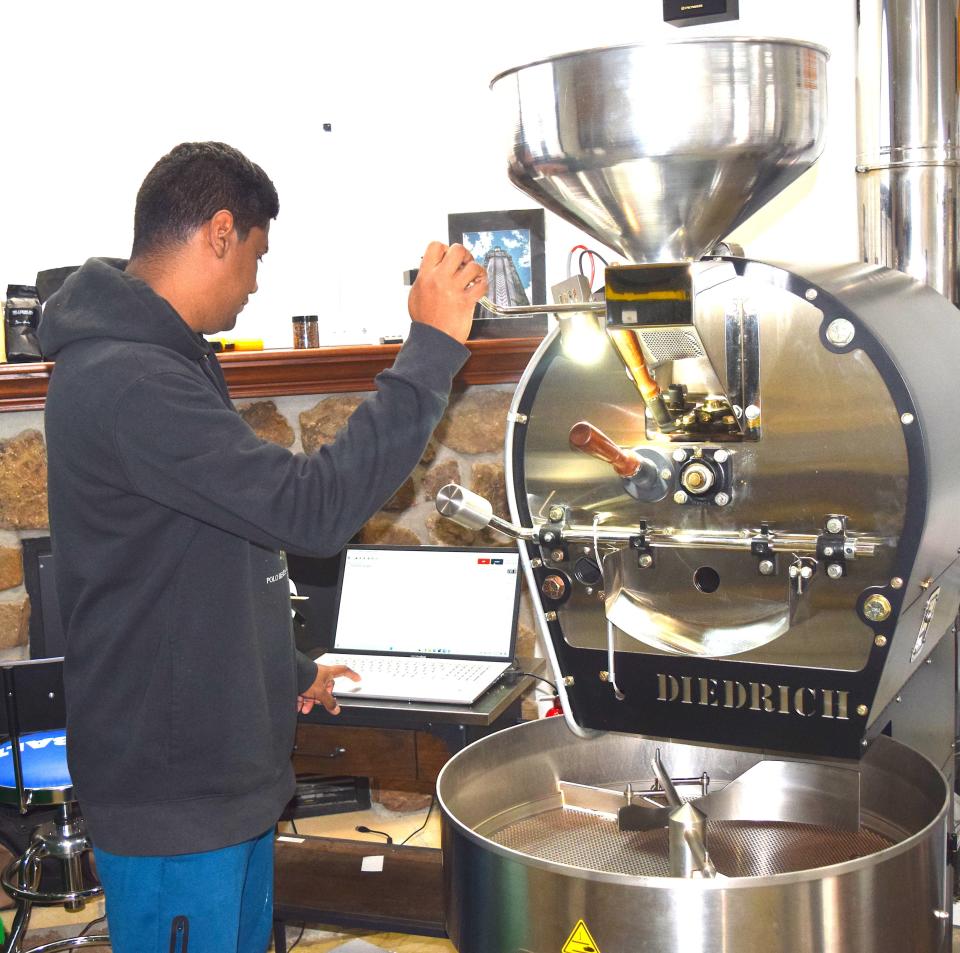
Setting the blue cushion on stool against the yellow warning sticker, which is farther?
the blue cushion on stool

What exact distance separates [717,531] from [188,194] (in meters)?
0.76

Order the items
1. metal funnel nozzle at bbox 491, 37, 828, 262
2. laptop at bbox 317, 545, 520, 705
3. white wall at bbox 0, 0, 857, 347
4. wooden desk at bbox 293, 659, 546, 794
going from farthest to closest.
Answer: white wall at bbox 0, 0, 857, 347, laptop at bbox 317, 545, 520, 705, wooden desk at bbox 293, 659, 546, 794, metal funnel nozzle at bbox 491, 37, 828, 262

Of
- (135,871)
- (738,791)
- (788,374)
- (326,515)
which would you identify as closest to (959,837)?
(738,791)

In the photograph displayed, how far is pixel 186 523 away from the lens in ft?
4.46

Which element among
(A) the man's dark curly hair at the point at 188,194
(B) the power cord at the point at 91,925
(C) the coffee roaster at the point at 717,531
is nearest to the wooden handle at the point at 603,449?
(C) the coffee roaster at the point at 717,531

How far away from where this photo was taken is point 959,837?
1.50 meters

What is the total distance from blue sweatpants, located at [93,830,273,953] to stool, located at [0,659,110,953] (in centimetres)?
75

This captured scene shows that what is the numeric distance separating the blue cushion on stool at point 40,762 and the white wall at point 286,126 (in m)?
1.01

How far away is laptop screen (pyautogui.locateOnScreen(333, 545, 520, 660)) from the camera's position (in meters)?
2.31

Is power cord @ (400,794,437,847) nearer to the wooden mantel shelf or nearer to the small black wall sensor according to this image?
A: the wooden mantel shelf

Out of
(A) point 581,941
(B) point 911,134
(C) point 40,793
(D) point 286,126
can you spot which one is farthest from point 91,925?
(B) point 911,134

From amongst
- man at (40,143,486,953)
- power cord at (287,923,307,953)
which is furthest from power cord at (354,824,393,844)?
man at (40,143,486,953)

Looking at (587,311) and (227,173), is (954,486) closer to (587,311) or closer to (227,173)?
(587,311)

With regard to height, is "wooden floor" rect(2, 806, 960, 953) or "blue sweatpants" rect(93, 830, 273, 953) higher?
"blue sweatpants" rect(93, 830, 273, 953)
